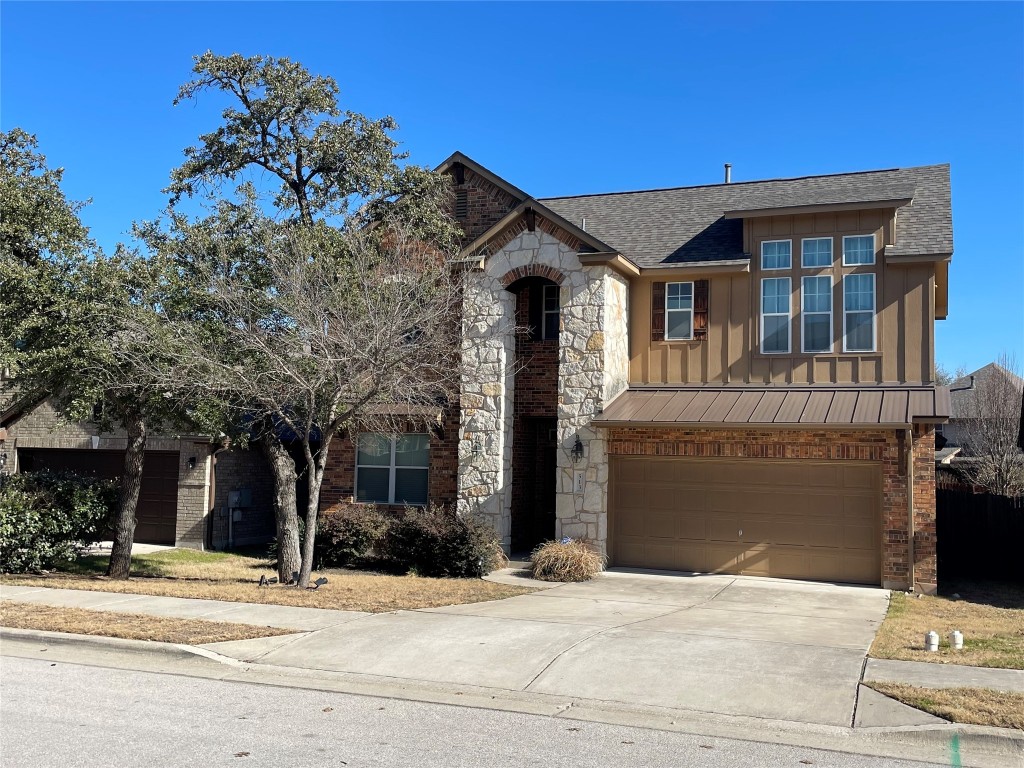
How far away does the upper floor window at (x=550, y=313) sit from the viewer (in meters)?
18.5

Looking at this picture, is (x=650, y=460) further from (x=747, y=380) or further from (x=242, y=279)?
(x=242, y=279)

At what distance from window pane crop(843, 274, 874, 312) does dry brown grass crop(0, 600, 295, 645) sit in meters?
11.4

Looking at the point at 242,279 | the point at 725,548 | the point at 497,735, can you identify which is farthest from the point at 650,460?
the point at 497,735

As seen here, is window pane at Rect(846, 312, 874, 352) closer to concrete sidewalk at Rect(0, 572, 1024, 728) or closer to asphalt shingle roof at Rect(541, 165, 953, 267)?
asphalt shingle roof at Rect(541, 165, 953, 267)

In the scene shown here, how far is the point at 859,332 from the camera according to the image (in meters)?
16.5

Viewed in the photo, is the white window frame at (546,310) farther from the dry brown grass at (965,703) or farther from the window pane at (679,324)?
the dry brown grass at (965,703)

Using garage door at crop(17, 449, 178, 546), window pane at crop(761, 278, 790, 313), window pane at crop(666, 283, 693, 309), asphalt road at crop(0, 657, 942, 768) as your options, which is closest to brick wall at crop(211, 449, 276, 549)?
garage door at crop(17, 449, 178, 546)

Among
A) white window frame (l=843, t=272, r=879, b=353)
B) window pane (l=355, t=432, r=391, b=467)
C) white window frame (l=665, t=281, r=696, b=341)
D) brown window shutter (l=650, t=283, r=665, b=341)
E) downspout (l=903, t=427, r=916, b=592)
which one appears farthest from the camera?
window pane (l=355, t=432, r=391, b=467)

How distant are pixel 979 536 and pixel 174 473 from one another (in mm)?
17303

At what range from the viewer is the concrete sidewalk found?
313 inches

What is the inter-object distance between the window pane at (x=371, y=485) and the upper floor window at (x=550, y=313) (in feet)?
14.2

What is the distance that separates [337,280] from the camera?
14766mm

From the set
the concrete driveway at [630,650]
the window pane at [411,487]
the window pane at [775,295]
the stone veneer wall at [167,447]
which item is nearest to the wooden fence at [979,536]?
the window pane at [775,295]

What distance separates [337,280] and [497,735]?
30.6ft
